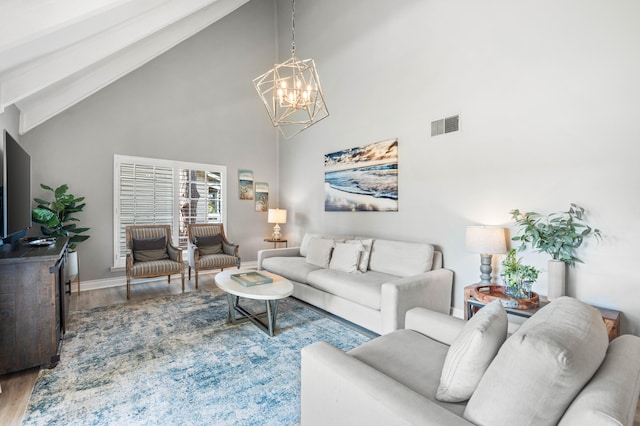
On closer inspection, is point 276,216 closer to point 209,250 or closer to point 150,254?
point 209,250

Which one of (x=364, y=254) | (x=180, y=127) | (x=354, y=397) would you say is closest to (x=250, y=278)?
(x=364, y=254)

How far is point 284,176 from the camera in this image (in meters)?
6.38

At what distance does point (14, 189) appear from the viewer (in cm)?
255

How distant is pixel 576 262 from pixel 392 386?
247 cm

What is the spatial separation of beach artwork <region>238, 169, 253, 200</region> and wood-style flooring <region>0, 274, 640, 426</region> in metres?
1.66

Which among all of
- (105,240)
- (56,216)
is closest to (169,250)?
(105,240)

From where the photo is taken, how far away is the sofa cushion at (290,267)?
13.1 ft

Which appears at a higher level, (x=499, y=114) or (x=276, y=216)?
(x=499, y=114)

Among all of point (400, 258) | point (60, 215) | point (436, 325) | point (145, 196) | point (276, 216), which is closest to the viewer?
point (436, 325)

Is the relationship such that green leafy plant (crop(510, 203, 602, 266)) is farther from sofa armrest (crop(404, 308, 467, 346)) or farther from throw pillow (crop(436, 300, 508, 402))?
throw pillow (crop(436, 300, 508, 402))

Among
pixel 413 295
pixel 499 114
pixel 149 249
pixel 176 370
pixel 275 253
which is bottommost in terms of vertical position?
pixel 176 370

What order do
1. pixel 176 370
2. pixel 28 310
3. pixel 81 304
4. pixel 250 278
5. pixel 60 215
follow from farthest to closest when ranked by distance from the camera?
1. pixel 60 215
2. pixel 81 304
3. pixel 250 278
4. pixel 176 370
5. pixel 28 310

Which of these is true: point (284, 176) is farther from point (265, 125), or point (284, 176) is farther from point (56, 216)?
point (56, 216)

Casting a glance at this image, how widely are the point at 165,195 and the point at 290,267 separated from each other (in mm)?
2652
